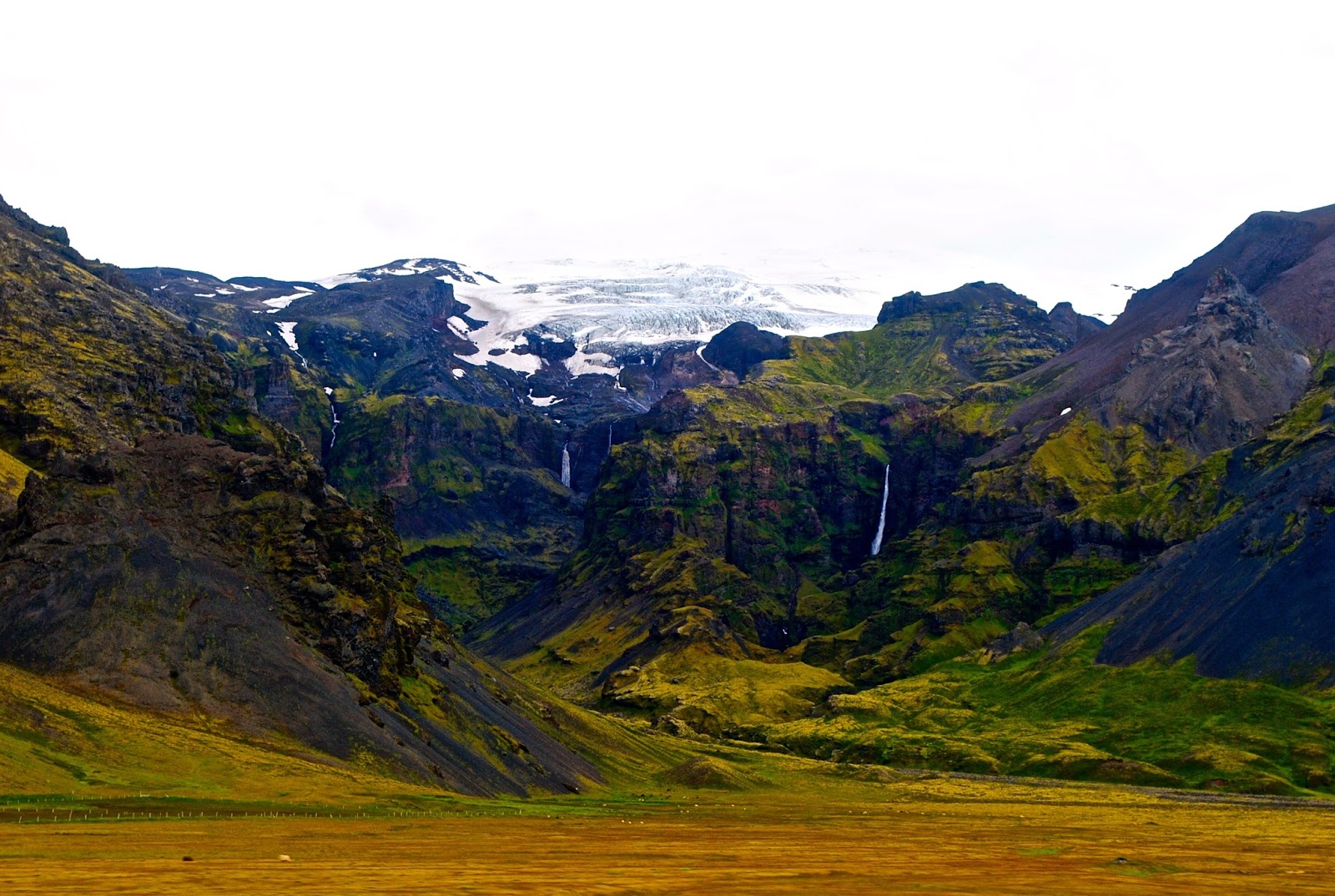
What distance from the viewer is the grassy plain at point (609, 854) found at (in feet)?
206

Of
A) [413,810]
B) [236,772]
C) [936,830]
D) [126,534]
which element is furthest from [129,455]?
[936,830]

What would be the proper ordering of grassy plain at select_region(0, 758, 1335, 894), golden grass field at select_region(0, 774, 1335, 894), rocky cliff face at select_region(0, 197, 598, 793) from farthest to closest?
rocky cliff face at select_region(0, 197, 598, 793) < grassy plain at select_region(0, 758, 1335, 894) < golden grass field at select_region(0, 774, 1335, 894)

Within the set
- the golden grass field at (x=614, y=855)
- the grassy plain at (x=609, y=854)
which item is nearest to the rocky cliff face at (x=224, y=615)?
the grassy plain at (x=609, y=854)

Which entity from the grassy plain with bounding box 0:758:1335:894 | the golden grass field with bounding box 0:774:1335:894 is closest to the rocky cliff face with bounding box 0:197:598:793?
the grassy plain with bounding box 0:758:1335:894

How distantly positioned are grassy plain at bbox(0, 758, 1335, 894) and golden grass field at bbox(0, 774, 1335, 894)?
25 centimetres

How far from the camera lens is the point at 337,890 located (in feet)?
189

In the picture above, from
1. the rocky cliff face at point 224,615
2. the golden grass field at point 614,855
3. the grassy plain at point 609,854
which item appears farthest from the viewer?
the rocky cliff face at point 224,615

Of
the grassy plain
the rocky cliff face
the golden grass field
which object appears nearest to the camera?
the golden grass field

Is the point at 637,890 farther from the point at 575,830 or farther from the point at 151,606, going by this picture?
the point at 151,606

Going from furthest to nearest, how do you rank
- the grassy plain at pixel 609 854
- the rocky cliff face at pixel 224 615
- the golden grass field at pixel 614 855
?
the rocky cliff face at pixel 224 615, the grassy plain at pixel 609 854, the golden grass field at pixel 614 855

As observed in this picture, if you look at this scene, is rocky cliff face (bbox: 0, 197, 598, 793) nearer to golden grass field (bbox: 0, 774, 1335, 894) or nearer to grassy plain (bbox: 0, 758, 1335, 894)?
grassy plain (bbox: 0, 758, 1335, 894)

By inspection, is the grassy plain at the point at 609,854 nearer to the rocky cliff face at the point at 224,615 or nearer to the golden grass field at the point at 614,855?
the golden grass field at the point at 614,855

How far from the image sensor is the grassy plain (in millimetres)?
62719

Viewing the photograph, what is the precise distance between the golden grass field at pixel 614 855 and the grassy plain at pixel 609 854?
25cm
